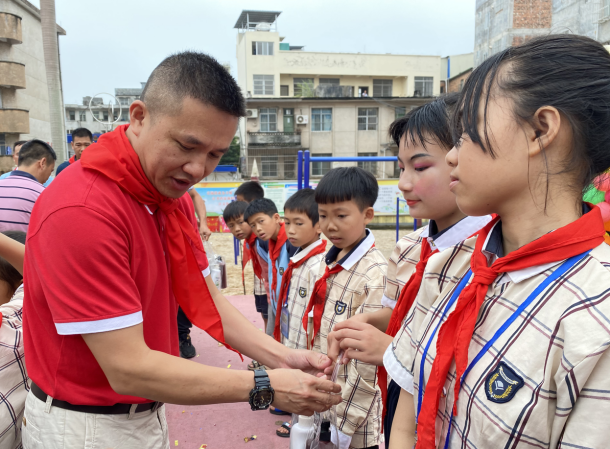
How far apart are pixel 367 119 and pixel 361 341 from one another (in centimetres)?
2834

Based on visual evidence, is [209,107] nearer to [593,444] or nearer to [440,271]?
[440,271]

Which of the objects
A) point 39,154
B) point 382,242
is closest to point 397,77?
point 382,242

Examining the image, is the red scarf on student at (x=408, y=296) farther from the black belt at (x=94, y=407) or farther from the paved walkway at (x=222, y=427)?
the paved walkway at (x=222, y=427)

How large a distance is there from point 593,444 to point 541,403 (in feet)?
0.34

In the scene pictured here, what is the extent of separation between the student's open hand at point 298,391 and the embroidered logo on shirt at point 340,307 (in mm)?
795

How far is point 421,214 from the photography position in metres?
1.68

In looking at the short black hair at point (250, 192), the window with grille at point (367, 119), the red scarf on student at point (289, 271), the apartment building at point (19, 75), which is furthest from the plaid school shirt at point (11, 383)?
the window with grille at point (367, 119)

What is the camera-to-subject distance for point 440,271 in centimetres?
131

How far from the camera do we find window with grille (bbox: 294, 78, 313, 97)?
31.8m

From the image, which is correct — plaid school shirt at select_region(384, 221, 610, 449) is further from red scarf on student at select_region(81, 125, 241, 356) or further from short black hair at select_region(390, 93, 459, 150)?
red scarf on student at select_region(81, 125, 241, 356)

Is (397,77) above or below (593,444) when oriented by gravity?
above

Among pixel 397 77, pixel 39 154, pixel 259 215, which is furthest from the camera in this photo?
pixel 397 77

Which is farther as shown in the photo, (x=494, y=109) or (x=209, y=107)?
(x=209, y=107)

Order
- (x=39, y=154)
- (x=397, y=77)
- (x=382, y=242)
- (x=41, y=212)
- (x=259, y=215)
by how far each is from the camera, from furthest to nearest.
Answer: (x=397, y=77), (x=382, y=242), (x=39, y=154), (x=259, y=215), (x=41, y=212)
